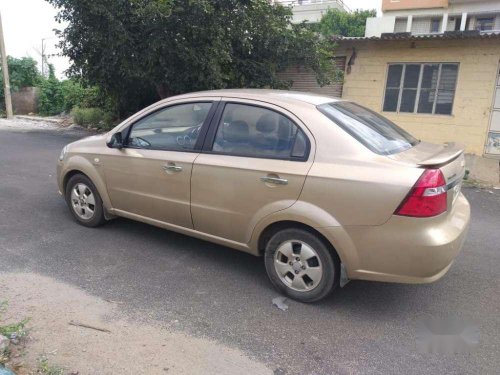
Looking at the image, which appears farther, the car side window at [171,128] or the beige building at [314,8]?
the beige building at [314,8]

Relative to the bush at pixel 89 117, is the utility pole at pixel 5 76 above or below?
above

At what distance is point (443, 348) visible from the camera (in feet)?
9.23

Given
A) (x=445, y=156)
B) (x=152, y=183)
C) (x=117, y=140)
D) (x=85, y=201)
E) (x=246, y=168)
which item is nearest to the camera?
(x=445, y=156)

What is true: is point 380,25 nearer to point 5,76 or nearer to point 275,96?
point 5,76

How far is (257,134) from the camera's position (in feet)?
11.5

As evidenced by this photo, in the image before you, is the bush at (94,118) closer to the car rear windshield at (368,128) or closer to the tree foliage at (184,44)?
the tree foliage at (184,44)

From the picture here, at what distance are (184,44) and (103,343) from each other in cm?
807

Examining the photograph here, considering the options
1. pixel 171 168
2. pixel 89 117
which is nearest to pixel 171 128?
pixel 171 168

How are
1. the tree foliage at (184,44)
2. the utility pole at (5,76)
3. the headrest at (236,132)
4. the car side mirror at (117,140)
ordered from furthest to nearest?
1. the utility pole at (5,76)
2. the tree foliage at (184,44)
3. the car side mirror at (117,140)
4. the headrest at (236,132)

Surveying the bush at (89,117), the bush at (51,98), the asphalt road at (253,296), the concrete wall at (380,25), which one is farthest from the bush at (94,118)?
the concrete wall at (380,25)

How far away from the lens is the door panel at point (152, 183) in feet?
12.5

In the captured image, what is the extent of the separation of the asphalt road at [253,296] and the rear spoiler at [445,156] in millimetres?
1193

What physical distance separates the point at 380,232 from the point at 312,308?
842 millimetres

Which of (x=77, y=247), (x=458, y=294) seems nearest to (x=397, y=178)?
(x=458, y=294)
